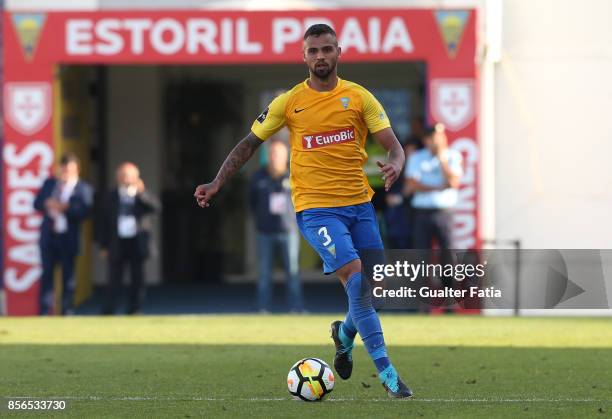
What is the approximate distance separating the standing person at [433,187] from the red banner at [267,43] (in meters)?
0.58

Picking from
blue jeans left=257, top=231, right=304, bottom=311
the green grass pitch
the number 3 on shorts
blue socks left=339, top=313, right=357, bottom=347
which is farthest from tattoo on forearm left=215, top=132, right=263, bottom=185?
blue jeans left=257, top=231, right=304, bottom=311

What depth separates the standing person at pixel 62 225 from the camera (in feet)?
58.0

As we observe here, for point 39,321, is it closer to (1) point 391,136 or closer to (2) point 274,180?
(2) point 274,180

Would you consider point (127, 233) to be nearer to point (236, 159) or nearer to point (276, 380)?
point (276, 380)

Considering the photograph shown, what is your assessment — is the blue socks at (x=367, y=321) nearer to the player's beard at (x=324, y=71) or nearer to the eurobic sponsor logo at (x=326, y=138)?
the eurobic sponsor logo at (x=326, y=138)

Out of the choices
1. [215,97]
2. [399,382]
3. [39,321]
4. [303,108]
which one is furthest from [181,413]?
[215,97]

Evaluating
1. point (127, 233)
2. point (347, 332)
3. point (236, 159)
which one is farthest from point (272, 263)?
point (236, 159)

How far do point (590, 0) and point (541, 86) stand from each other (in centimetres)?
116

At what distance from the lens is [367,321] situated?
8727 millimetres

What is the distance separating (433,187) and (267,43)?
109 inches

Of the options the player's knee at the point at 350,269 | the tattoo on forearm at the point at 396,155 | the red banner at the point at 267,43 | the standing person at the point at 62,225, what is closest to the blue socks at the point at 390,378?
the player's knee at the point at 350,269

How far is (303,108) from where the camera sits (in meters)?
8.93

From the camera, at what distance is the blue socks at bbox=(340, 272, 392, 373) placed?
864 centimetres

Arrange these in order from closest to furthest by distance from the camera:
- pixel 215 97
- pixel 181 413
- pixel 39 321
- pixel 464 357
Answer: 1. pixel 181 413
2. pixel 464 357
3. pixel 39 321
4. pixel 215 97
